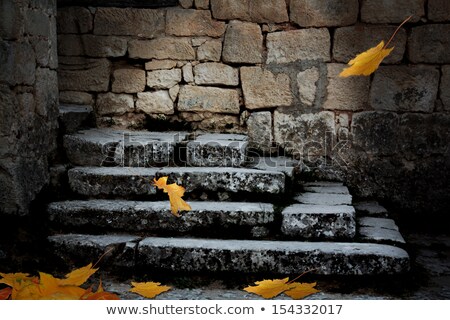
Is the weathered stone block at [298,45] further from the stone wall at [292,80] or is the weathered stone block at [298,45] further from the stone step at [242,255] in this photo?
the stone step at [242,255]

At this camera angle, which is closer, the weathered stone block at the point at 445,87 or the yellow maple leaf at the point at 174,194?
the yellow maple leaf at the point at 174,194

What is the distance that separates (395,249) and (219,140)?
60.1 inches

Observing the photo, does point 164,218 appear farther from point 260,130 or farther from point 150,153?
point 260,130

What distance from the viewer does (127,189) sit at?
11.0ft

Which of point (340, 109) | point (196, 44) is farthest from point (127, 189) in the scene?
point (340, 109)

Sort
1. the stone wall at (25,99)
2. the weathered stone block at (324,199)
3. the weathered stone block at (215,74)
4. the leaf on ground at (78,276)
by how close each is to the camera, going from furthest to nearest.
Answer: the weathered stone block at (215,74) → the weathered stone block at (324,199) → the stone wall at (25,99) → the leaf on ground at (78,276)

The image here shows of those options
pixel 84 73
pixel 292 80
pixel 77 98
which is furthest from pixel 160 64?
pixel 292 80

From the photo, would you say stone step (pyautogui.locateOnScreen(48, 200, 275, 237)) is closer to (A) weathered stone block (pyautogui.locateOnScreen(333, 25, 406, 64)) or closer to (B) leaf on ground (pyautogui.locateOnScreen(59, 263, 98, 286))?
(B) leaf on ground (pyautogui.locateOnScreen(59, 263, 98, 286))

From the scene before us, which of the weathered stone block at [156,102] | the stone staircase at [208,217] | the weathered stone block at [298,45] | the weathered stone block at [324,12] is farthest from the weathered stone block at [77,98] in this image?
the weathered stone block at [324,12]

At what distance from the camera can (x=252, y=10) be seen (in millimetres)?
4066

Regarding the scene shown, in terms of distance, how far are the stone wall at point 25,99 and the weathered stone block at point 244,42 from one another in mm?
1374

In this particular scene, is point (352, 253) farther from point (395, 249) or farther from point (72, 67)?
point (72, 67)

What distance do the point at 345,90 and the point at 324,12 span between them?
617mm

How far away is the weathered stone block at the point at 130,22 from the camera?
421cm
